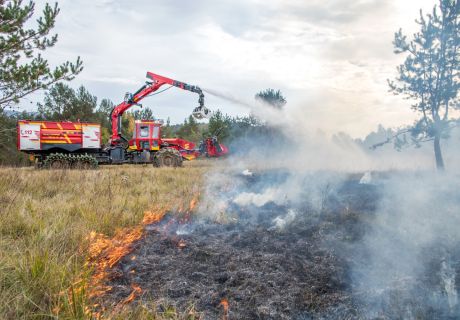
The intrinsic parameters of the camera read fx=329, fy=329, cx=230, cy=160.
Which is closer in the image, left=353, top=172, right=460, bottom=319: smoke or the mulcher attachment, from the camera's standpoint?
left=353, top=172, right=460, bottom=319: smoke

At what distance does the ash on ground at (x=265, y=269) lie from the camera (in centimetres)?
356

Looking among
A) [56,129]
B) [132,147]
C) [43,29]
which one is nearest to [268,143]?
[132,147]

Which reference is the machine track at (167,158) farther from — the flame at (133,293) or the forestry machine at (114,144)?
the flame at (133,293)

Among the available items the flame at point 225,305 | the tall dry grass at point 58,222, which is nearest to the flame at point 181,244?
the tall dry grass at point 58,222

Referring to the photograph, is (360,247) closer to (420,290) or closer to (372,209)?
(420,290)

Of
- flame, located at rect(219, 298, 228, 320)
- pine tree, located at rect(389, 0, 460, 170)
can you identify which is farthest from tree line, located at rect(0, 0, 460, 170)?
flame, located at rect(219, 298, 228, 320)

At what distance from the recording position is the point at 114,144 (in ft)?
58.6

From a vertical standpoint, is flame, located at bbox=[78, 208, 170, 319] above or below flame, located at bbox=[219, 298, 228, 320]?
above

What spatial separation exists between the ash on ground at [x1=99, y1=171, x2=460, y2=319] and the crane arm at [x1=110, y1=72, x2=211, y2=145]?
11.0 metres

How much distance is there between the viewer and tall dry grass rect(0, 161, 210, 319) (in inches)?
126

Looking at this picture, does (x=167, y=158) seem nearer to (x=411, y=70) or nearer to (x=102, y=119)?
(x=411, y=70)

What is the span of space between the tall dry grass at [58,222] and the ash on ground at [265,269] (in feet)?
1.93

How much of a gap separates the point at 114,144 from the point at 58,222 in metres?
12.9

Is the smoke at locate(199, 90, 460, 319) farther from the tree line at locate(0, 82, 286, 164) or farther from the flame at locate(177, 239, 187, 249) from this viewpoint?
the tree line at locate(0, 82, 286, 164)
